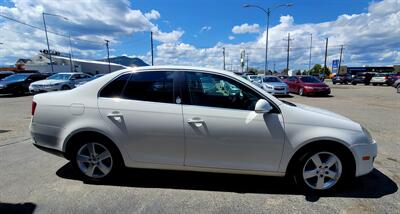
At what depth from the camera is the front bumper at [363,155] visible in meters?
3.35

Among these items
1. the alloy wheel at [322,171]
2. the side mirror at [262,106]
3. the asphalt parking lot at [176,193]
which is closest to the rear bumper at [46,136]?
the asphalt parking lot at [176,193]

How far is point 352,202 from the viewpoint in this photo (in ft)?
10.7

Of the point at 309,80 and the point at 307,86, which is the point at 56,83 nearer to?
the point at 307,86

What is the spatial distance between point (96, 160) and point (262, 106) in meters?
2.45

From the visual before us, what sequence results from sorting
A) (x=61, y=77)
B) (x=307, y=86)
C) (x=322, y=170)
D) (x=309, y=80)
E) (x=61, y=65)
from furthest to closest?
(x=61, y=65), (x=309, y=80), (x=61, y=77), (x=307, y=86), (x=322, y=170)

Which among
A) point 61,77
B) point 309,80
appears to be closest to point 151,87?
point 61,77

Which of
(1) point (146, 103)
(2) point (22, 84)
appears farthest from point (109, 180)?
(2) point (22, 84)

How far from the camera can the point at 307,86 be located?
63.6ft

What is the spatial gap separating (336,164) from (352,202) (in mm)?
487

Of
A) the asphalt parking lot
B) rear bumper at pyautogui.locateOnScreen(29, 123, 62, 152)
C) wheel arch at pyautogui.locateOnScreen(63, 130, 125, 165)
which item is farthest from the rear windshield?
rear bumper at pyautogui.locateOnScreen(29, 123, 62, 152)

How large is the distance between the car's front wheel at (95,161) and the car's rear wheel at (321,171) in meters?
2.53

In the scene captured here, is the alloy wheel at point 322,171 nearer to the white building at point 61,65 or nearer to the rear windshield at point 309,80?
the rear windshield at point 309,80

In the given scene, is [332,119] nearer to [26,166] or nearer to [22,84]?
[26,166]

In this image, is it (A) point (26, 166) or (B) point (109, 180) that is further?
(A) point (26, 166)
